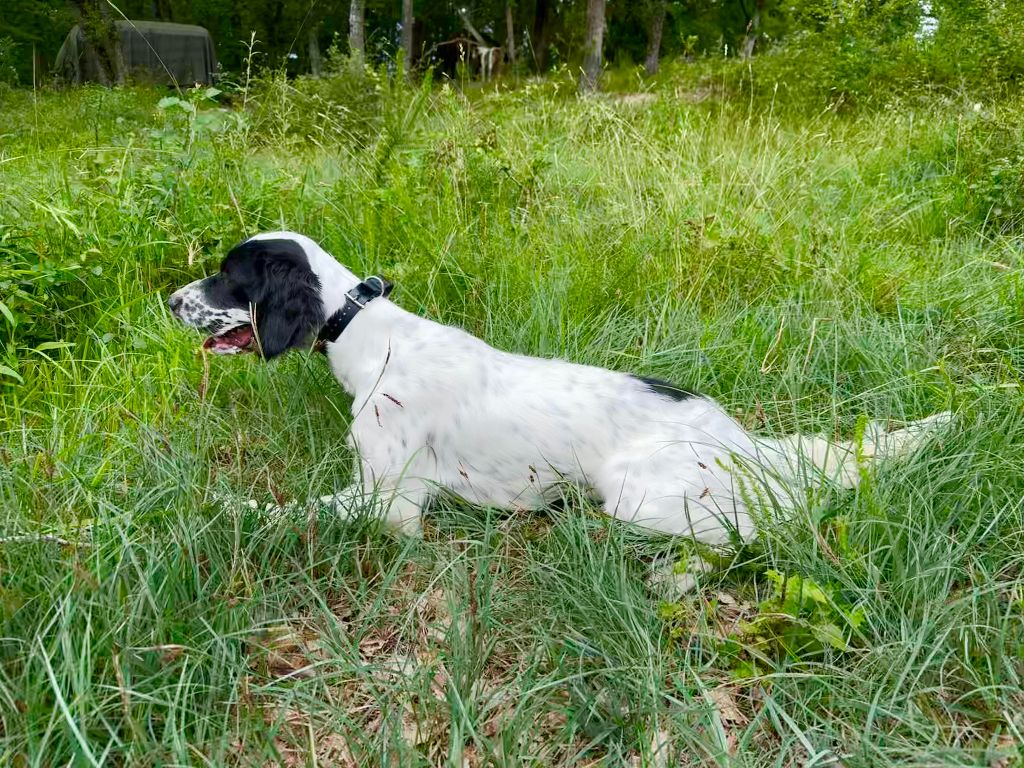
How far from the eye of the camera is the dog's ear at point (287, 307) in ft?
8.31

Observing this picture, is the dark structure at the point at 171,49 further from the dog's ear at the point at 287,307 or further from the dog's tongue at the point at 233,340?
the dog's ear at the point at 287,307

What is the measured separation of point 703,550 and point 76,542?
1573 millimetres

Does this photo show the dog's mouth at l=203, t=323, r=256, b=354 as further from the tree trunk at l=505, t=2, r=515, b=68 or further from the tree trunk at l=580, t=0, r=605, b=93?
the tree trunk at l=580, t=0, r=605, b=93

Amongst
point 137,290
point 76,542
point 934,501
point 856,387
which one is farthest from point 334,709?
point 137,290

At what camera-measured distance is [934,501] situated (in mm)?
2193

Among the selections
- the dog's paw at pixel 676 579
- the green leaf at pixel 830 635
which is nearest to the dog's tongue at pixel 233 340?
the dog's paw at pixel 676 579

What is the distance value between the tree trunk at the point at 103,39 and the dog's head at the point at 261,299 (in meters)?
9.75

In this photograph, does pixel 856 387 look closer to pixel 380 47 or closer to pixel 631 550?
pixel 631 550

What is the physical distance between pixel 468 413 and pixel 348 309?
0.55 m

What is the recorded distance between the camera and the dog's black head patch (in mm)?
2535

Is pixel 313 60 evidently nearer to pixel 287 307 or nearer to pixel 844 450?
pixel 287 307

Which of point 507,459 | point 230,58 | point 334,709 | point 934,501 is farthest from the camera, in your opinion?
point 230,58

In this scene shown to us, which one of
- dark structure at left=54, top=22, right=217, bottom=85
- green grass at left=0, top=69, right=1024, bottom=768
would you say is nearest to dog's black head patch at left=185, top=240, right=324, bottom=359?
green grass at left=0, top=69, right=1024, bottom=768

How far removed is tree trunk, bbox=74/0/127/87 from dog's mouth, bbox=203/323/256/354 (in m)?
9.79
